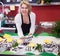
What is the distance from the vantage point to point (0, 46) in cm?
138

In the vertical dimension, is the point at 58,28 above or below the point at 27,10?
below

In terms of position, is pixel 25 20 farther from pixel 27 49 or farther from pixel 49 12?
pixel 49 12

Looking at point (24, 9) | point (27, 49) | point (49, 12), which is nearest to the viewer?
point (27, 49)

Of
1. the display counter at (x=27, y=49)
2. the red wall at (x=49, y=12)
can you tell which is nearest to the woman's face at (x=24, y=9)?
the display counter at (x=27, y=49)

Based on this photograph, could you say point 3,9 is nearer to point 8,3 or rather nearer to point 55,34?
point 8,3

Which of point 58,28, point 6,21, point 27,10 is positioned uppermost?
point 27,10

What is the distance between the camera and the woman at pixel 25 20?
1537 millimetres

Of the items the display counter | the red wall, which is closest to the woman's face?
the display counter

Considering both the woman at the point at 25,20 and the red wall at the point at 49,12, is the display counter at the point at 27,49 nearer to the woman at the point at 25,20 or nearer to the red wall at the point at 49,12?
the woman at the point at 25,20

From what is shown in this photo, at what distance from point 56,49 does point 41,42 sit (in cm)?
18

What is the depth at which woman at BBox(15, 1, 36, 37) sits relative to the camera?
1.54 m

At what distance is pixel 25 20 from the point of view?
1572mm

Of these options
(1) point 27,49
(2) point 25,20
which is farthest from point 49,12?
(1) point 27,49

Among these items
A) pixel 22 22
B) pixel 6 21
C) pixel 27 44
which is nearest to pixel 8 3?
pixel 6 21
